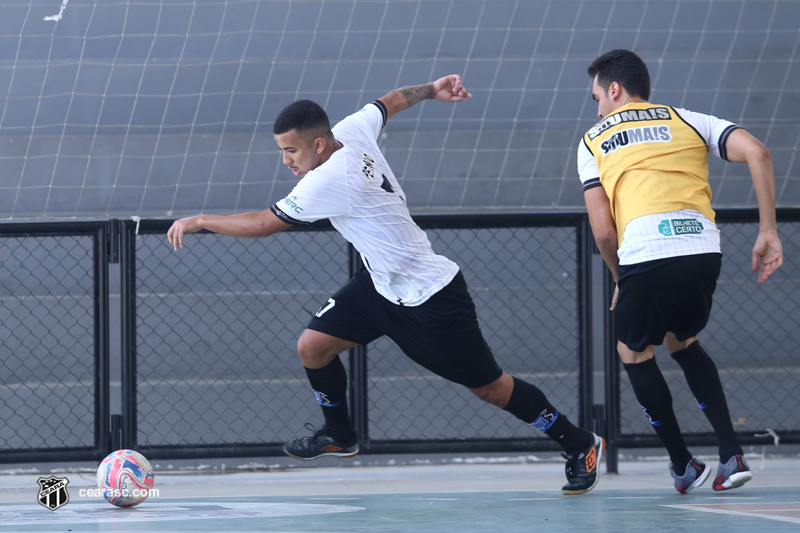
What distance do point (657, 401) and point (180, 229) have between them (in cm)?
179

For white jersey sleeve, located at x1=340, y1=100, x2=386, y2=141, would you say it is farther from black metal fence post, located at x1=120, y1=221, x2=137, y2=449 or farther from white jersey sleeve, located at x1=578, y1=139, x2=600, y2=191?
black metal fence post, located at x1=120, y1=221, x2=137, y2=449

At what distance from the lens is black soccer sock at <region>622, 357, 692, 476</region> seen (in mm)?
3168

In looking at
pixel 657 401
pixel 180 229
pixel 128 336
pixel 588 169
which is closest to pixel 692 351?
pixel 657 401

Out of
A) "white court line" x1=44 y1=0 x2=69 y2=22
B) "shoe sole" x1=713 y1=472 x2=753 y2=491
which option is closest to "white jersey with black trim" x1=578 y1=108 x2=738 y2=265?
"shoe sole" x1=713 y1=472 x2=753 y2=491

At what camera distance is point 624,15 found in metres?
6.58

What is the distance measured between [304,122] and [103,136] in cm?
366

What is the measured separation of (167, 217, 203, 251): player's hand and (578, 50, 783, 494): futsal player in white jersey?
138cm

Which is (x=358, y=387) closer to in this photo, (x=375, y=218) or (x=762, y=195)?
(x=375, y=218)

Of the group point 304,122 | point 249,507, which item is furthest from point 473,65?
point 249,507

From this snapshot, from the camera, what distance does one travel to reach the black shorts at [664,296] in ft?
9.63

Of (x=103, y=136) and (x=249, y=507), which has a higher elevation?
(x=103, y=136)

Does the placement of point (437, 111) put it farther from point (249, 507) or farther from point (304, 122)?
point (249, 507)

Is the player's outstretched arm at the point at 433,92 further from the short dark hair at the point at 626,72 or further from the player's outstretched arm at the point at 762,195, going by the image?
the player's outstretched arm at the point at 762,195

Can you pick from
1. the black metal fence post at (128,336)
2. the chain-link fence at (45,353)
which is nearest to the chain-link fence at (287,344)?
the chain-link fence at (45,353)
